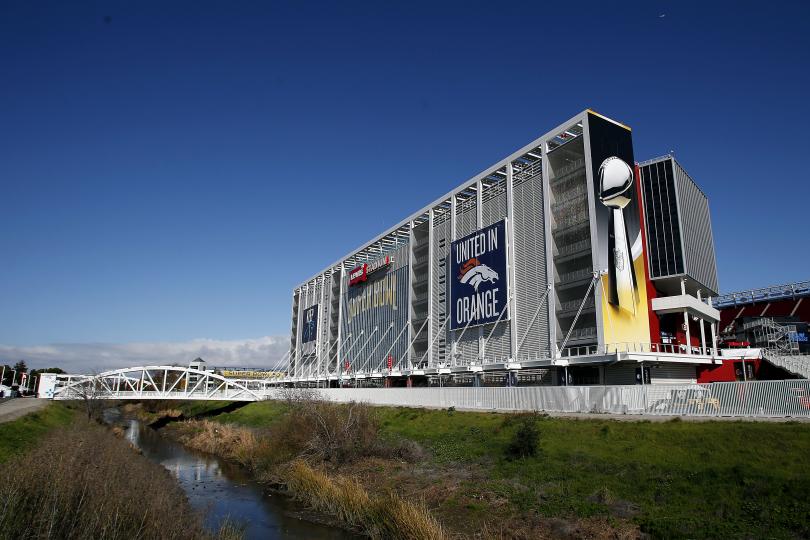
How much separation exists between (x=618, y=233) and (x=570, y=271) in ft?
19.2

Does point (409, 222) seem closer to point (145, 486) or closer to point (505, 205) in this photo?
point (505, 205)

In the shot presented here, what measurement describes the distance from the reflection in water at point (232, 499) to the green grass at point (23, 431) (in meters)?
8.42

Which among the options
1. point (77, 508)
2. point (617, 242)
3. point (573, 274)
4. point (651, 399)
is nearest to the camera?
point (77, 508)

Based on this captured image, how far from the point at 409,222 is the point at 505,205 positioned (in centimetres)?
2281

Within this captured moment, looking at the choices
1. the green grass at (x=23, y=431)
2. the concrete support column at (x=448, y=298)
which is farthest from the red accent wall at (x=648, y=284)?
the green grass at (x=23, y=431)

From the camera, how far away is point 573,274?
164 ft

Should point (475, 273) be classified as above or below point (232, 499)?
above

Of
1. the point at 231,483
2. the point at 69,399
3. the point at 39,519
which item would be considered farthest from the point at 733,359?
the point at 69,399

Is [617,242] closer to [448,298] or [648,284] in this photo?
[648,284]

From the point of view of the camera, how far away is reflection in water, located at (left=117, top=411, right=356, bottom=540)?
21.8 metres

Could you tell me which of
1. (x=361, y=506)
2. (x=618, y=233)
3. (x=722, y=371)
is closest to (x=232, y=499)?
(x=361, y=506)

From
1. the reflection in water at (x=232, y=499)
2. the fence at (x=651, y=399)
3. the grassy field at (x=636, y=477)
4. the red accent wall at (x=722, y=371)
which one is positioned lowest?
the reflection in water at (x=232, y=499)

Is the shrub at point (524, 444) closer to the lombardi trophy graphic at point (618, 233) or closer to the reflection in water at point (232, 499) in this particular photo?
the reflection in water at point (232, 499)

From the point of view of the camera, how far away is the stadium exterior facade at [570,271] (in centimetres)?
4706
